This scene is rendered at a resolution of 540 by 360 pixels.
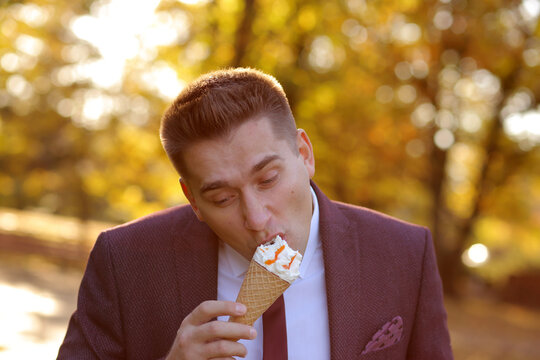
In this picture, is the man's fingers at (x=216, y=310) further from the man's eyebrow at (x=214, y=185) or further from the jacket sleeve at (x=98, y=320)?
the jacket sleeve at (x=98, y=320)

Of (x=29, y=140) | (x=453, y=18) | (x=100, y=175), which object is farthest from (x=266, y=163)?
(x=29, y=140)

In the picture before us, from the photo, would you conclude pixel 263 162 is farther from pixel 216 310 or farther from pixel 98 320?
pixel 98 320

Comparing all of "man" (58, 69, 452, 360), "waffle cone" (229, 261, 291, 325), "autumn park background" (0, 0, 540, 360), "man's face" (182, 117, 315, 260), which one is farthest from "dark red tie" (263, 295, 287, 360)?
"autumn park background" (0, 0, 540, 360)

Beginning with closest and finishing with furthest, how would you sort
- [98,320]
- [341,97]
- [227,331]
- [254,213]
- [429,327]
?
[227,331]
[254,213]
[98,320]
[429,327]
[341,97]

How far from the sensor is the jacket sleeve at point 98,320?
270cm

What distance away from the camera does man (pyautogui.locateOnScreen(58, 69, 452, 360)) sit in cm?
250

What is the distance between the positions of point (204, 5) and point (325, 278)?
6943 mm

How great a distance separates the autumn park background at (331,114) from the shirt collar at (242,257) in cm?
529

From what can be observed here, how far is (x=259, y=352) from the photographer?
2.69 m

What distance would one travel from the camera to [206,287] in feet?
9.06

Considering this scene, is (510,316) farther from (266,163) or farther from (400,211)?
(266,163)

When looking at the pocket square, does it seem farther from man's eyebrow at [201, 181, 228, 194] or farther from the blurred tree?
the blurred tree

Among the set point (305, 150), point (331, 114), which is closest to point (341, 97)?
point (331, 114)

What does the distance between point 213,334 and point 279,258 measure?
50 cm
